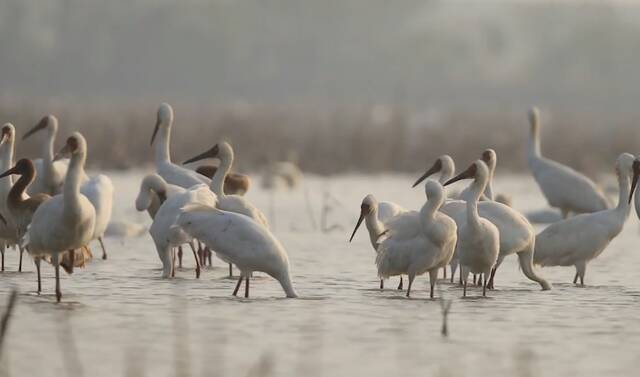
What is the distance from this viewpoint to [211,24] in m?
64.7

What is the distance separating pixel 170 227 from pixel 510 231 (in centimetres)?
258

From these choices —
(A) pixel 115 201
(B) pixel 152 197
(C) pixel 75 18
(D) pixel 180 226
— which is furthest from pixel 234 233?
(C) pixel 75 18

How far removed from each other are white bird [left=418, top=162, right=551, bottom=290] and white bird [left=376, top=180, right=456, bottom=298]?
30.9 inches

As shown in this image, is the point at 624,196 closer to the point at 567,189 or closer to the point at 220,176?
the point at 567,189

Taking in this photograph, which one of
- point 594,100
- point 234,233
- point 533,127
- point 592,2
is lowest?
point 234,233

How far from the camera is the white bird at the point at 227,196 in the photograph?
12.3 metres

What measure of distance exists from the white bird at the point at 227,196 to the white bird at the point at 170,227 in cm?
14

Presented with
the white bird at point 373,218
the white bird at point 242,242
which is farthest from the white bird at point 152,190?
the white bird at point 242,242

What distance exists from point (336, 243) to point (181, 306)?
5746 millimetres

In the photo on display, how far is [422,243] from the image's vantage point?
1105cm

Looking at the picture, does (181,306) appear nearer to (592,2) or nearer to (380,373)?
(380,373)

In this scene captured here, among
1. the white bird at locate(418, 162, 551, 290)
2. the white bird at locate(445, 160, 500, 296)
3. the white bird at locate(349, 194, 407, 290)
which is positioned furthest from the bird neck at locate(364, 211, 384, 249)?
the white bird at locate(445, 160, 500, 296)

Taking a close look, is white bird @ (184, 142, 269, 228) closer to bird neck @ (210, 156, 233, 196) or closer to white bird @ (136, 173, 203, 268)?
bird neck @ (210, 156, 233, 196)

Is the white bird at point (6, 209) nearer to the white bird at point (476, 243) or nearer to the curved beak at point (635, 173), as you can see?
the white bird at point (476, 243)
